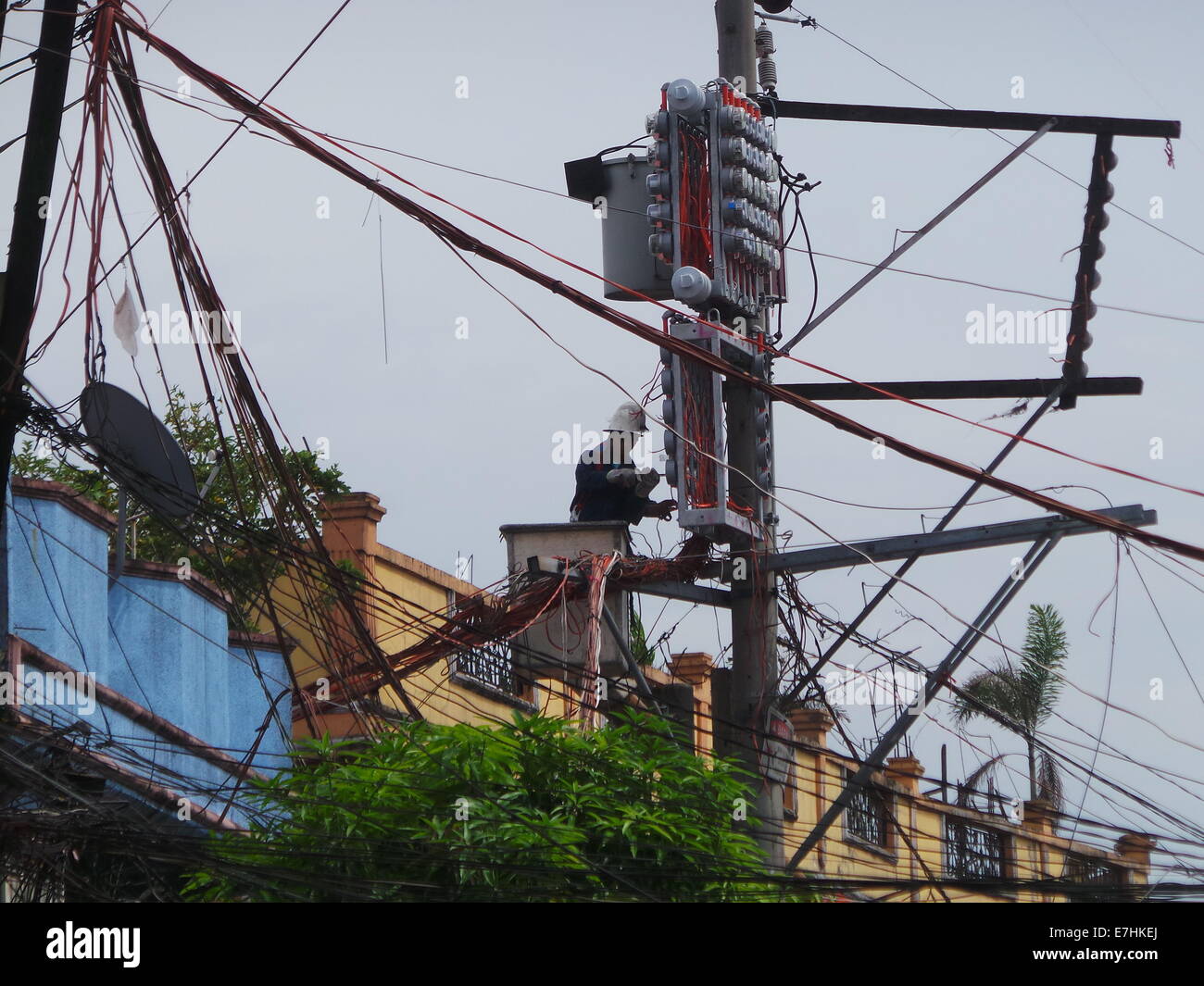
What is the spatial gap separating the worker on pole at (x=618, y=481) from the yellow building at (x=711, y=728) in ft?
3.80

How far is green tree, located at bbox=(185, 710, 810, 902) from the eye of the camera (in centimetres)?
948

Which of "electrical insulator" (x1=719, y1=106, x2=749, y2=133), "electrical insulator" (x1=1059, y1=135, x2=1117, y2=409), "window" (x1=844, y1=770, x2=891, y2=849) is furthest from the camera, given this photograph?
"window" (x1=844, y1=770, x2=891, y2=849)

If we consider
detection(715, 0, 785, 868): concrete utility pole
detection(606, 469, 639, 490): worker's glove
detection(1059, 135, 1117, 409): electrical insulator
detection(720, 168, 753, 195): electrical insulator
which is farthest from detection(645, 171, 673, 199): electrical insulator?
detection(1059, 135, 1117, 409): electrical insulator

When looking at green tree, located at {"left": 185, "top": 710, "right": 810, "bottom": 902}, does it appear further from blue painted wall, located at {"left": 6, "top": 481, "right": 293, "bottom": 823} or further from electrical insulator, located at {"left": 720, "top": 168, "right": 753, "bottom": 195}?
electrical insulator, located at {"left": 720, "top": 168, "right": 753, "bottom": 195}

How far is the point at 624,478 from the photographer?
14.9 meters

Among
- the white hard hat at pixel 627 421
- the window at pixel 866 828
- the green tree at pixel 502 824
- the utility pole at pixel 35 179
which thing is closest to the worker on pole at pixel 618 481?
the white hard hat at pixel 627 421

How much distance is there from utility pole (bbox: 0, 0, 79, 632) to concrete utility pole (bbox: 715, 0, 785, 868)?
5.13 meters

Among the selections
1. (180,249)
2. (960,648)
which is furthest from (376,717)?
(960,648)

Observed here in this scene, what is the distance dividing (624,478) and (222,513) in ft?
19.4

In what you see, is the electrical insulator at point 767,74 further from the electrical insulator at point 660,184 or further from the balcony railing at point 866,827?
the balcony railing at point 866,827

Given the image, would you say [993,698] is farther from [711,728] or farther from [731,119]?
[731,119]
